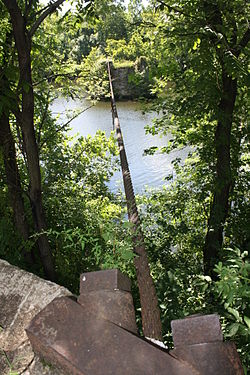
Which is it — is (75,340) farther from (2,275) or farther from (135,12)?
(135,12)

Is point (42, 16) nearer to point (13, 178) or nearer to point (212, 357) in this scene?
point (13, 178)

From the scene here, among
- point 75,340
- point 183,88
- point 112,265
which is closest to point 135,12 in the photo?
point 183,88

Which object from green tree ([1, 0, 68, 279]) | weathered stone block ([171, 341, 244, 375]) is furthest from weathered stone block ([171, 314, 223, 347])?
green tree ([1, 0, 68, 279])

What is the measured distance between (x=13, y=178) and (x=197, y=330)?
10.5ft

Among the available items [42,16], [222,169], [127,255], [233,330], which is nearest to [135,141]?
[222,169]

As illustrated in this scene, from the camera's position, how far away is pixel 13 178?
386cm

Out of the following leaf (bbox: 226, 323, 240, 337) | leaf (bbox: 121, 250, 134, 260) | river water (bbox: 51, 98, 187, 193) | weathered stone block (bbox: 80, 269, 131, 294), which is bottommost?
river water (bbox: 51, 98, 187, 193)

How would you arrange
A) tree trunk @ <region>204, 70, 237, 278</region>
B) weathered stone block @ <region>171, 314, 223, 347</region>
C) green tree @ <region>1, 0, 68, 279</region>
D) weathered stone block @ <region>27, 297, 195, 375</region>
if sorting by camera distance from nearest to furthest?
weathered stone block @ <region>27, 297, 195, 375</region>, weathered stone block @ <region>171, 314, 223, 347</region>, green tree @ <region>1, 0, 68, 279</region>, tree trunk @ <region>204, 70, 237, 278</region>

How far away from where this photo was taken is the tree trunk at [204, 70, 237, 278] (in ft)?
18.1

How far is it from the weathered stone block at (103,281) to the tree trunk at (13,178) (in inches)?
Result: 105

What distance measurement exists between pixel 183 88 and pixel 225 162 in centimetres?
169

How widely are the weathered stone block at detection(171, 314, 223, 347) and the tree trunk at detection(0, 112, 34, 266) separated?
3.04 meters

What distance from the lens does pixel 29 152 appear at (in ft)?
10.8

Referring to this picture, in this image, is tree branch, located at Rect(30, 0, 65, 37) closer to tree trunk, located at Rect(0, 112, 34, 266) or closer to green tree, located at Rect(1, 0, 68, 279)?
green tree, located at Rect(1, 0, 68, 279)
